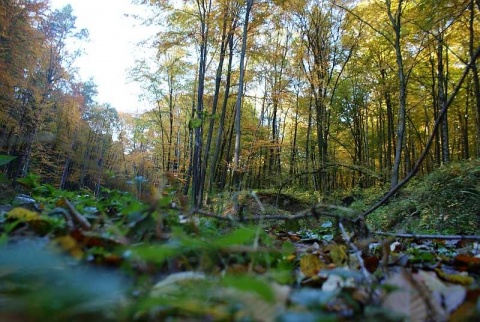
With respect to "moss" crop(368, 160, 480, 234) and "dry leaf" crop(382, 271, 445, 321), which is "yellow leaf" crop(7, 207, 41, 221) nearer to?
"dry leaf" crop(382, 271, 445, 321)

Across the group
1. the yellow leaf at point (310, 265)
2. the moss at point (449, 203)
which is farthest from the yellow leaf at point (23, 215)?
the moss at point (449, 203)

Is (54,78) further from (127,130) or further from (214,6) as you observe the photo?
(127,130)

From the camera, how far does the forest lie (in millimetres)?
687

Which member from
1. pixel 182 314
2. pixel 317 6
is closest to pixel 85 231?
pixel 182 314

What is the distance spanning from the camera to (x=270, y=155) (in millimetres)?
19922

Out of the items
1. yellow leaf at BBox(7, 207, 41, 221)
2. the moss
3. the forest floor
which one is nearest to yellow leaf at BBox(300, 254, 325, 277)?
the forest floor

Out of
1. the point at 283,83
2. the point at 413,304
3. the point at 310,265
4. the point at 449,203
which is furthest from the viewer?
the point at 283,83

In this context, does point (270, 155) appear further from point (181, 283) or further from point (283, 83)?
point (181, 283)

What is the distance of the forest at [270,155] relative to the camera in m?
0.69

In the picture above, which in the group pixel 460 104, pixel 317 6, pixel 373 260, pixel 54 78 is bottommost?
pixel 373 260

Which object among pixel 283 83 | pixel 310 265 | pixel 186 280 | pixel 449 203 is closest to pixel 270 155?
pixel 283 83

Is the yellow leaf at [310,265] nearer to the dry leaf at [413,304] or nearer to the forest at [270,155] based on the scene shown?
the forest at [270,155]

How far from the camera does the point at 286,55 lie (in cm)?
1861

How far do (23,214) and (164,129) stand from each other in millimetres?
27473
